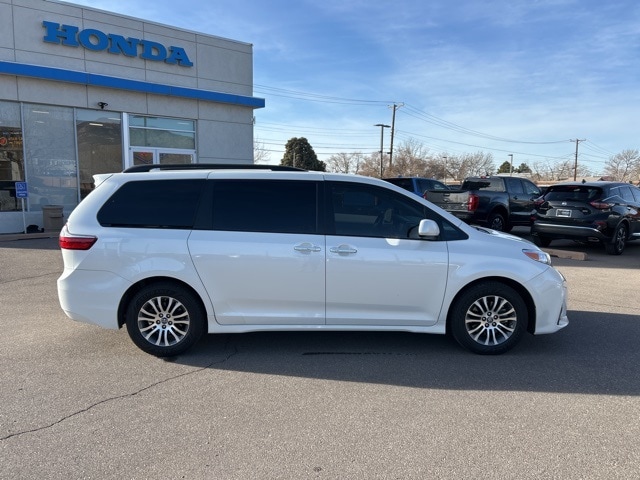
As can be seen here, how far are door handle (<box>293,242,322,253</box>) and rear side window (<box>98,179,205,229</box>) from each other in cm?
109

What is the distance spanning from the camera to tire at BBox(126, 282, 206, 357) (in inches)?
177

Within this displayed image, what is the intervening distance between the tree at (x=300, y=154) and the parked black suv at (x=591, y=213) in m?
60.1

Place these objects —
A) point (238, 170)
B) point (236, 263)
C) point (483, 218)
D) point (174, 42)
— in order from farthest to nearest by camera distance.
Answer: point (174, 42) → point (483, 218) → point (238, 170) → point (236, 263)

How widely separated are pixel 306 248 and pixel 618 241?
9594 mm

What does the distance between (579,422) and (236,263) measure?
312cm

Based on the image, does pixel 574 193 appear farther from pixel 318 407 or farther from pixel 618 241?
pixel 318 407

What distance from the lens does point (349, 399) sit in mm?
3699

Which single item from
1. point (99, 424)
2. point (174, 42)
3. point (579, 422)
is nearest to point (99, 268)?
point (99, 424)

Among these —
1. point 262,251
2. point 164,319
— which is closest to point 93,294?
point 164,319

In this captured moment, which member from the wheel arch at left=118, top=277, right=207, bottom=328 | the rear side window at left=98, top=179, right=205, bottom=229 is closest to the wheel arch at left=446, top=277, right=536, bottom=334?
the wheel arch at left=118, top=277, right=207, bottom=328

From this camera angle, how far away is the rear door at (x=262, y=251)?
14.5 feet

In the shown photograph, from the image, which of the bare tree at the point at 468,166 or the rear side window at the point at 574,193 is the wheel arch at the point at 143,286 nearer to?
the rear side window at the point at 574,193

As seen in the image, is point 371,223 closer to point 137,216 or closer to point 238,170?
point 238,170

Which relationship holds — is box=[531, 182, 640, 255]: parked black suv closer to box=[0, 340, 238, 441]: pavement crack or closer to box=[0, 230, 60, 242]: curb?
box=[0, 340, 238, 441]: pavement crack
